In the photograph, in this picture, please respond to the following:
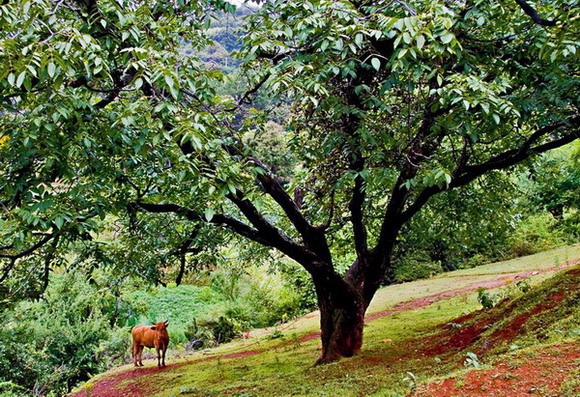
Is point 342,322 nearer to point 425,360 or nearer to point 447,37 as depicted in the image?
point 425,360

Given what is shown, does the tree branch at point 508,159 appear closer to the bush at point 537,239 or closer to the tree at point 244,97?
the tree at point 244,97

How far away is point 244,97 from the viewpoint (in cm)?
559

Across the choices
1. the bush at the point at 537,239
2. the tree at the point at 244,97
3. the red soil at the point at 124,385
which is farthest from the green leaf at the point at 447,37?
the bush at the point at 537,239

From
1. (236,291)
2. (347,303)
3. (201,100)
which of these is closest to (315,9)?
(201,100)

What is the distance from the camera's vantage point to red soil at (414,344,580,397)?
2.88 m

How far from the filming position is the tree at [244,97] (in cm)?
319

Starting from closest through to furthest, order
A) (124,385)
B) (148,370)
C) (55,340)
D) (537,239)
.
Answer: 1. (124,385)
2. (148,370)
3. (55,340)
4. (537,239)

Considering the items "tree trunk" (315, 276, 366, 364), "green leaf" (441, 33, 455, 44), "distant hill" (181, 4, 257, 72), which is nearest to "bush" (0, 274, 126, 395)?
"tree trunk" (315, 276, 366, 364)

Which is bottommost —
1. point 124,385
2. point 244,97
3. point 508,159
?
point 124,385

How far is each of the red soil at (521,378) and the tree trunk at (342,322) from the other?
3032mm

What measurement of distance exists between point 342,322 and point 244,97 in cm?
371

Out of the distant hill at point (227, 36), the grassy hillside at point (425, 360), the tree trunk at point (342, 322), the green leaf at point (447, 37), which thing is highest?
the distant hill at point (227, 36)

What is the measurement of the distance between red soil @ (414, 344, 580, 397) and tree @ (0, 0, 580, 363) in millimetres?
1564

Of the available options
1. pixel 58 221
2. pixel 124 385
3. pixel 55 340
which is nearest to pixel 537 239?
pixel 124 385
